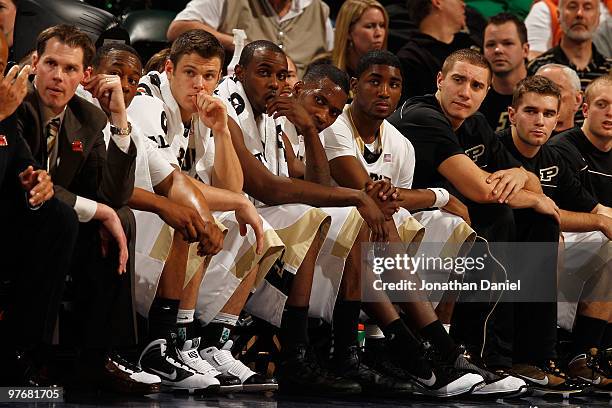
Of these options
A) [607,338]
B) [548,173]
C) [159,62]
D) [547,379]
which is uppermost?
[159,62]

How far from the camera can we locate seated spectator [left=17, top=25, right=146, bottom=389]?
4.37 meters

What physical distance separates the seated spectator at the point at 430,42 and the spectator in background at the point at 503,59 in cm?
19

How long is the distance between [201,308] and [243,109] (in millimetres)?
1042

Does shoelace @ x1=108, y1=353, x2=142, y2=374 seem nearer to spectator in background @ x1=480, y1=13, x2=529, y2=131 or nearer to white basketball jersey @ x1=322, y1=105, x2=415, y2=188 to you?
white basketball jersey @ x1=322, y1=105, x2=415, y2=188

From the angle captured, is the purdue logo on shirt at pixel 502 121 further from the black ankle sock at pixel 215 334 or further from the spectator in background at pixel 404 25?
the black ankle sock at pixel 215 334

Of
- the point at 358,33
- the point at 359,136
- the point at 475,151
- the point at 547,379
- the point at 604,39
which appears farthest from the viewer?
the point at 604,39

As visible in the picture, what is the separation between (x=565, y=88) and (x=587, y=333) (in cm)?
166

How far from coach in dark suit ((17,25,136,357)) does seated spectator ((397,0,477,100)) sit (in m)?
2.90

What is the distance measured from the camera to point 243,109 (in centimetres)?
546

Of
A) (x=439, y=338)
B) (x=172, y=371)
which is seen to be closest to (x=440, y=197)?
(x=439, y=338)

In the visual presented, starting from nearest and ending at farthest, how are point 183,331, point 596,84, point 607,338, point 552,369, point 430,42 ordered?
point 183,331
point 552,369
point 607,338
point 596,84
point 430,42

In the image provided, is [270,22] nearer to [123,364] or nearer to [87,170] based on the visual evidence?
[87,170]

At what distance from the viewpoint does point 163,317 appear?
4.66 metres

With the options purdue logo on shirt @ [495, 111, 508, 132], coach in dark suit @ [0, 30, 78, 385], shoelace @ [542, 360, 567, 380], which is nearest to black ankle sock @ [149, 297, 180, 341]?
coach in dark suit @ [0, 30, 78, 385]
